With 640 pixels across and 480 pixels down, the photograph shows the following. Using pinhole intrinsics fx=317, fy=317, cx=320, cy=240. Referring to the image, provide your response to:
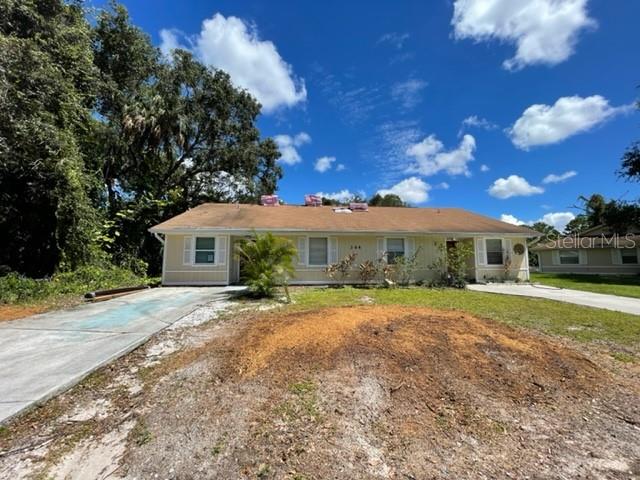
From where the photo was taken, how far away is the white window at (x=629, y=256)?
23.4 metres

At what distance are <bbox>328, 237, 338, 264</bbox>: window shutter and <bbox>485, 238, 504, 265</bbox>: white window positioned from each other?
7.65m

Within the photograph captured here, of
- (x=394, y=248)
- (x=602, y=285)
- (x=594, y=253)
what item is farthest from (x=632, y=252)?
(x=394, y=248)

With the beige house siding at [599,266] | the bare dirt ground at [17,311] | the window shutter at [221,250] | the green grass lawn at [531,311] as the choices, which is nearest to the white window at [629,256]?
the beige house siding at [599,266]

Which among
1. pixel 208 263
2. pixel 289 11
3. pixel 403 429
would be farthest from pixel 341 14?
pixel 403 429

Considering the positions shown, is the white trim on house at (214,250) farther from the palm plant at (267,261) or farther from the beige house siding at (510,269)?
the beige house siding at (510,269)

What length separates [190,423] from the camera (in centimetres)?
296

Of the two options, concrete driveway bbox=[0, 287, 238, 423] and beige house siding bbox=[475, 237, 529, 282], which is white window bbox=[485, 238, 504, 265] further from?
concrete driveway bbox=[0, 287, 238, 423]

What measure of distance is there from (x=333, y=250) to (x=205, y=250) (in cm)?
551

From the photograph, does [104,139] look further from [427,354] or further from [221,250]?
[427,354]

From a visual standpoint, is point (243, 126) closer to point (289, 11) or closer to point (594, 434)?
point (289, 11)

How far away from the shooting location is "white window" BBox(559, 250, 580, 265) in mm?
25594

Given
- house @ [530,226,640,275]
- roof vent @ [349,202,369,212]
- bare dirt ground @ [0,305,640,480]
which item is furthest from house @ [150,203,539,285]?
house @ [530,226,640,275]

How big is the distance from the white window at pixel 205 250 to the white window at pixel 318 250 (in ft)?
13.7

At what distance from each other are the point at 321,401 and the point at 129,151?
1866 cm
